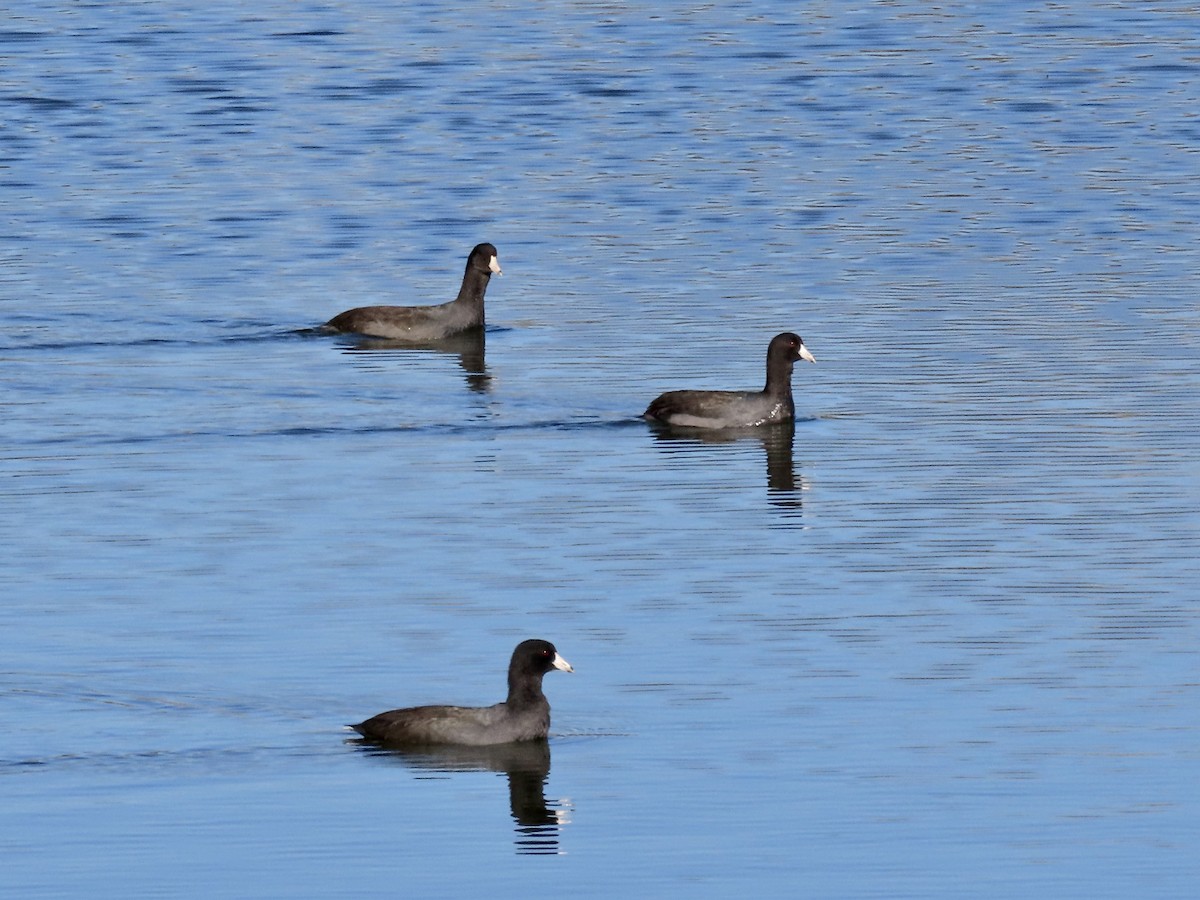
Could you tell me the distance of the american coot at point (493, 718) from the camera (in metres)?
18.4

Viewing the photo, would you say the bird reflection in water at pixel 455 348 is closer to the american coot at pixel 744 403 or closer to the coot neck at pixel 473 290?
the coot neck at pixel 473 290

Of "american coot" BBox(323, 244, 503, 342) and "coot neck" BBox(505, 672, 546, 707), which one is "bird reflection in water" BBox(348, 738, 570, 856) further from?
"american coot" BBox(323, 244, 503, 342)

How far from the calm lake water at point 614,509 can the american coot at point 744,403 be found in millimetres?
372

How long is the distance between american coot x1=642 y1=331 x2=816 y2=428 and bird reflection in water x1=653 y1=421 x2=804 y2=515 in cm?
7

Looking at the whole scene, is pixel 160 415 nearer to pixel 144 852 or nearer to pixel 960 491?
pixel 960 491

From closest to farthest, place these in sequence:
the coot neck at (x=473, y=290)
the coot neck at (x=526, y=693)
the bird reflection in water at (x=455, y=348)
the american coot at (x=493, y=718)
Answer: the american coot at (x=493, y=718), the coot neck at (x=526, y=693), the bird reflection in water at (x=455, y=348), the coot neck at (x=473, y=290)

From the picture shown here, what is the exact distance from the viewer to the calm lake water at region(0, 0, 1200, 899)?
17297 millimetres

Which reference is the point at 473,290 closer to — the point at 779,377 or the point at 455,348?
the point at 455,348

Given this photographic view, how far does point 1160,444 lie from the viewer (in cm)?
2705

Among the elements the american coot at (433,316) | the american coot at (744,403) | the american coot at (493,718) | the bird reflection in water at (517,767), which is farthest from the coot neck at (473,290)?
the bird reflection in water at (517,767)

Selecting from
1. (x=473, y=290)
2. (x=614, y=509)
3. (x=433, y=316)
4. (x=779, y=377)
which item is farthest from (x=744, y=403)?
(x=473, y=290)

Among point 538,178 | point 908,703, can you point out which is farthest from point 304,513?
point 538,178

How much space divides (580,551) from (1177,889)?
8184 mm

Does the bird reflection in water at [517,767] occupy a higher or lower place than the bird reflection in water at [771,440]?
lower
